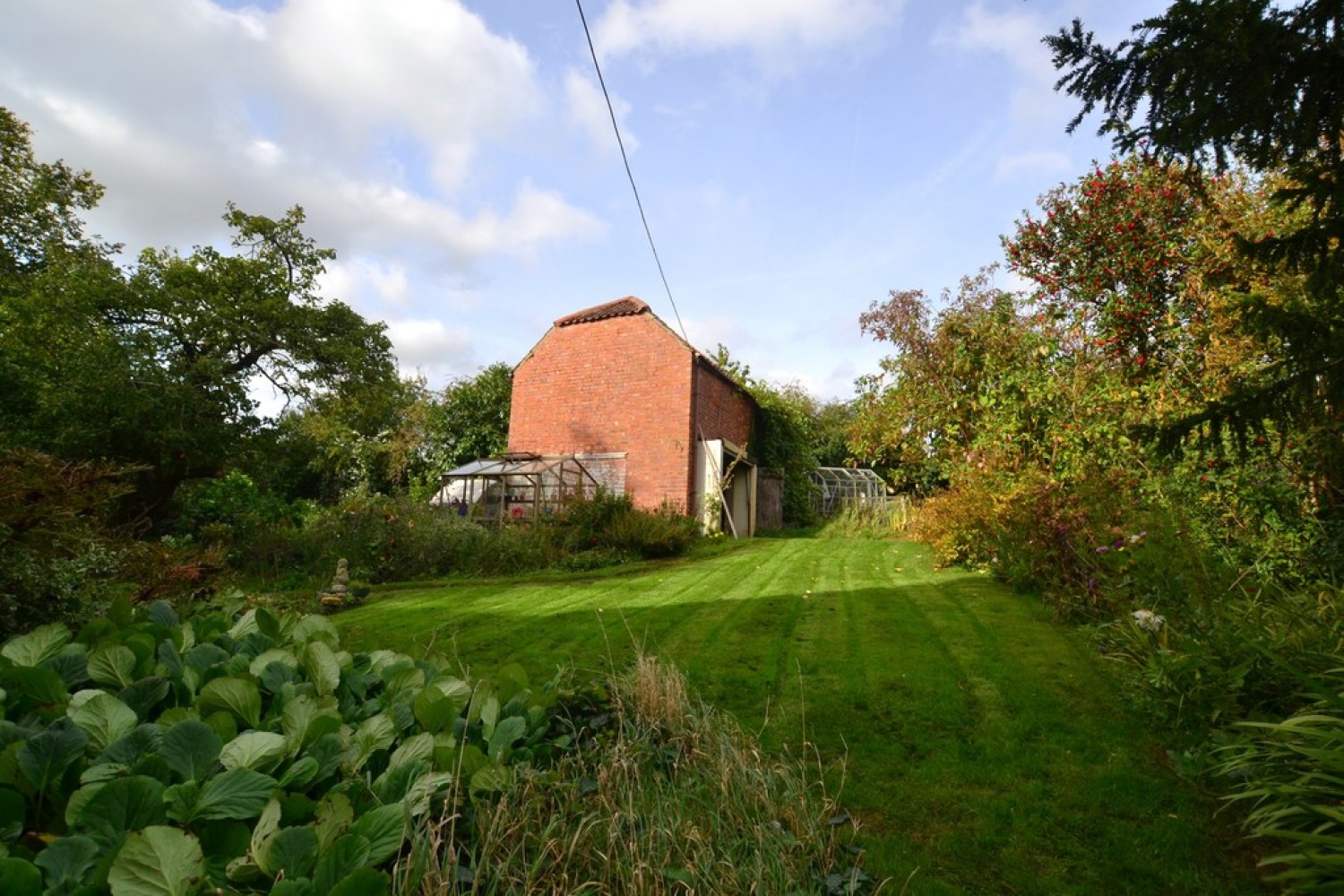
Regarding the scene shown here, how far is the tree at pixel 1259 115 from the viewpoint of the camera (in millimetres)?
3529

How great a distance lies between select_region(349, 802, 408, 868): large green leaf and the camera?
1.22m

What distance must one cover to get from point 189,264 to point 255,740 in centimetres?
2080

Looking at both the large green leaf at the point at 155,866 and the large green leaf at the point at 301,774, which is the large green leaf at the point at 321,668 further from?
the large green leaf at the point at 155,866

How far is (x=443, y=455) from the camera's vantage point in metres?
20.2

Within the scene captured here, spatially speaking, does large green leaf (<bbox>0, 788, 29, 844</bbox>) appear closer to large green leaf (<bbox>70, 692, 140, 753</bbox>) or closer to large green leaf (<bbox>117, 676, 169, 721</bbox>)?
large green leaf (<bbox>70, 692, 140, 753</bbox>)

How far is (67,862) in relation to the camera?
0.99 metres

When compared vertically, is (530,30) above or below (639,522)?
above

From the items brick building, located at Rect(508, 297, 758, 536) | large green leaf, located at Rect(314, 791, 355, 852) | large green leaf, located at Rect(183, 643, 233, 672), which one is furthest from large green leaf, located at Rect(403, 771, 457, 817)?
brick building, located at Rect(508, 297, 758, 536)

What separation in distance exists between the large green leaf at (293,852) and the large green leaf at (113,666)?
0.85 m

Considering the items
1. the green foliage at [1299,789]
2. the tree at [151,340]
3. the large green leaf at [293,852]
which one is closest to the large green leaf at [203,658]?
the large green leaf at [293,852]

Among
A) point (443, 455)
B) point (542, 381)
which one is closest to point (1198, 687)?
point (542, 381)

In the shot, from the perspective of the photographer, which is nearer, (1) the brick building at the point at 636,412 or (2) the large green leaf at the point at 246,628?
(2) the large green leaf at the point at 246,628

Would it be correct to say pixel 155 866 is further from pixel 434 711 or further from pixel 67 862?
pixel 434 711

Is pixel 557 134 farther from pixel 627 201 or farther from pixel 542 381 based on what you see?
pixel 542 381
